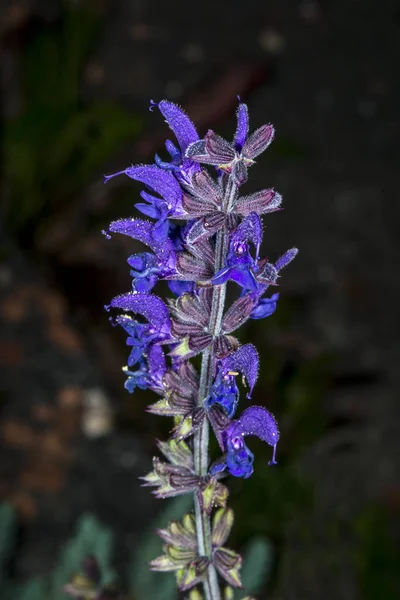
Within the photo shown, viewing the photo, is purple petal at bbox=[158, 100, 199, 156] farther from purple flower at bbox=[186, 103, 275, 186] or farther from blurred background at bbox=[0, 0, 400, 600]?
blurred background at bbox=[0, 0, 400, 600]

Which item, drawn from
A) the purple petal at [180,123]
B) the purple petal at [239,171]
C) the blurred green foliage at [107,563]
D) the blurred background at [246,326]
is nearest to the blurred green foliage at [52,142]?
the blurred background at [246,326]

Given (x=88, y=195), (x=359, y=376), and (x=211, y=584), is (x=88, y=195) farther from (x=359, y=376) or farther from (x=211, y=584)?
(x=211, y=584)

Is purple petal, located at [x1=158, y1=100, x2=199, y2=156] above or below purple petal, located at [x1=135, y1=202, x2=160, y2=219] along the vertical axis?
above

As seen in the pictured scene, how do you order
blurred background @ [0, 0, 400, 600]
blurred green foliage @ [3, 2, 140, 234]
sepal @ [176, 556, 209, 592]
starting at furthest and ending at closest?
blurred green foliage @ [3, 2, 140, 234] < blurred background @ [0, 0, 400, 600] < sepal @ [176, 556, 209, 592]

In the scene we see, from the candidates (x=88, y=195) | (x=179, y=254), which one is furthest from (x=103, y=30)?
(x=179, y=254)

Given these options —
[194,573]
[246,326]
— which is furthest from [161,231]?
[246,326]

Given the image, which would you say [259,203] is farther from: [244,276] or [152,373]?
[152,373]

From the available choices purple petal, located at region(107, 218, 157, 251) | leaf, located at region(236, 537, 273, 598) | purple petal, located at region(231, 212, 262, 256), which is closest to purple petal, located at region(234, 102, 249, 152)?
purple petal, located at region(231, 212, 262, 256)
